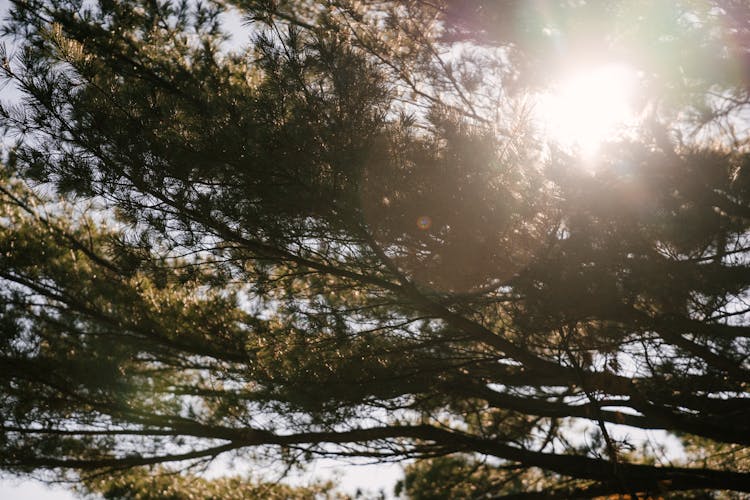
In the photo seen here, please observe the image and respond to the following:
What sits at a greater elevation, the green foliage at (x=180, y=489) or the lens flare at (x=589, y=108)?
the lens flare at (x=589, y=108)

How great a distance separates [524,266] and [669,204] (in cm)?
85

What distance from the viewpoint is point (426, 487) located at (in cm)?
565

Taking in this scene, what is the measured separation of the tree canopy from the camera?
2.92 metres

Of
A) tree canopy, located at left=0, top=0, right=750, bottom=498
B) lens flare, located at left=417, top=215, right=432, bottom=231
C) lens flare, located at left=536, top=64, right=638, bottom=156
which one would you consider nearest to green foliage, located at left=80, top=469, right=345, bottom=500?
tree canopy, located at left=0, top=0, right=750, bottom=498

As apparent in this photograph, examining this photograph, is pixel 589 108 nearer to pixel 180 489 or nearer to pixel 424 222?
pixel 424 222

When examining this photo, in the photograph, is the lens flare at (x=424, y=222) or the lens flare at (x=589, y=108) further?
the lens flare at (x=424, y=222)

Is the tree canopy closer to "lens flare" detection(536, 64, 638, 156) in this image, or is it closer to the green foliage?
"lens flare" detection(536, 64, 638, 156)

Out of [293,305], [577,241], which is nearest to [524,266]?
[577,241]

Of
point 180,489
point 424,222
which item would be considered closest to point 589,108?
point 424,222

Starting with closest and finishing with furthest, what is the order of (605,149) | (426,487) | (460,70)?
(605,149) → (460,70) → (426,487)

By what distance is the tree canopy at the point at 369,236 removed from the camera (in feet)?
9.58

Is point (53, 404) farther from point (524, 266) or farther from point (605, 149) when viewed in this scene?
point (605, 149)

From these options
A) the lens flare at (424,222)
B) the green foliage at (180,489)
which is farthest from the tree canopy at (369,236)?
the green foliage at (180,489)

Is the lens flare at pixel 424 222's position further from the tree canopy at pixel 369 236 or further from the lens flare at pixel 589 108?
the lens flare at pixel 589 108
